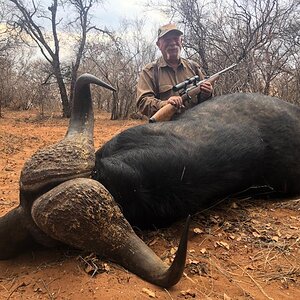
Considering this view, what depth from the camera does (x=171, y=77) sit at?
221 inches

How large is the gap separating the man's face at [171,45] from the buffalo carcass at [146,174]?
5.47ft

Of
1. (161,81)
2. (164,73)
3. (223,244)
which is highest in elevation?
(164,73)

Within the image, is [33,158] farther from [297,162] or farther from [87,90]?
[297,162]

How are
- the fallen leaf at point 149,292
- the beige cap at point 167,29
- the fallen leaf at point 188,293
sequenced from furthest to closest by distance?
the beige cap at point 167,29
the fallen leaf at point 188,293
the fallen leaf at point 149,292

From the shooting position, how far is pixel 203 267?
2.62 metres

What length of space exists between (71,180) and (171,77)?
353 cm

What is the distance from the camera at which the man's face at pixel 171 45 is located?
5.44m

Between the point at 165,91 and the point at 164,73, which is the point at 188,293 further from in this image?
the point at 164,73

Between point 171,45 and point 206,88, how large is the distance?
855 millimetres

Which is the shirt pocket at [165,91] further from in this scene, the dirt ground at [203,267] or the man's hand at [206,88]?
the dirt ground at [203,267]

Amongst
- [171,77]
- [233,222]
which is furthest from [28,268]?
[171,77]

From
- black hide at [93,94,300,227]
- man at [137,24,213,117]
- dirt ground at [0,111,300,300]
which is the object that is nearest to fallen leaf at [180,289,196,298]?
dirt ground at [0,111,300,300]

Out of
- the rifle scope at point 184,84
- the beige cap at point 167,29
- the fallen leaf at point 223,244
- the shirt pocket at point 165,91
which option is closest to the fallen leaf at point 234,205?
the fallen leaf at point 223,244

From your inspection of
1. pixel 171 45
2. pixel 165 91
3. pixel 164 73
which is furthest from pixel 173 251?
pixel 171 45
